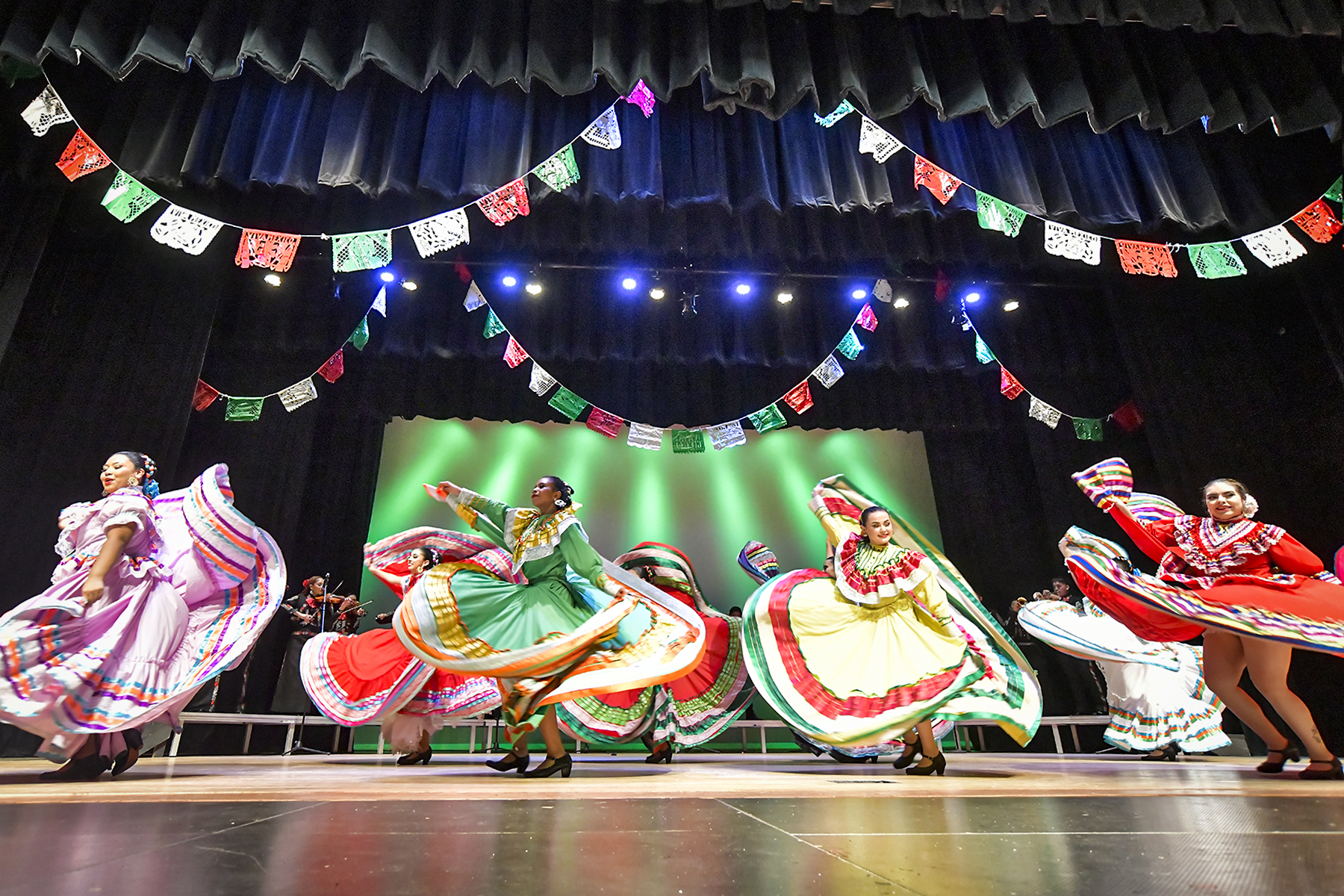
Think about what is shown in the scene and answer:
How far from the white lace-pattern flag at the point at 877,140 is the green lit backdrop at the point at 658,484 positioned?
3.57m

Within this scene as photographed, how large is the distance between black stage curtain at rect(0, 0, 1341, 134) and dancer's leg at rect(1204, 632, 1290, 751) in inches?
102

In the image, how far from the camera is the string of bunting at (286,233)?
12.2 ft

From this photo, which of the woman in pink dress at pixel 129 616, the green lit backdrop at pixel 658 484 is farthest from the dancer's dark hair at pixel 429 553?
the green lit backdrop at pixel 658 484

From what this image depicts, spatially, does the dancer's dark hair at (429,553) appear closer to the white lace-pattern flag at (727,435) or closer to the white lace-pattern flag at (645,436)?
the white lace-pattern flag at (645,436)

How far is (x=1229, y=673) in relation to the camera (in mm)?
2725

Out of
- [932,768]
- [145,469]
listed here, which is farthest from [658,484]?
[145,469]

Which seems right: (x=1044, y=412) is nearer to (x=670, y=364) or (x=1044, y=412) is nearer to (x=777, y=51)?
(x=670, y=364)

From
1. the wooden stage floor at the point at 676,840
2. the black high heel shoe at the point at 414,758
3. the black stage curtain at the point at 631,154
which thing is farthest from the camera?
the black stage curtain at the point at 631,154

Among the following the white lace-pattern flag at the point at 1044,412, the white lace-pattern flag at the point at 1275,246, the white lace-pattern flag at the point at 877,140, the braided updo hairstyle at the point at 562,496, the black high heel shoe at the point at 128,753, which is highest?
the white lace-pattern flag at the point at 877,140

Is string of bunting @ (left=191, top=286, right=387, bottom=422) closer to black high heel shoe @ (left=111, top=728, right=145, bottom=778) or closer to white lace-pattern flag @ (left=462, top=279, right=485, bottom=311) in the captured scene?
white lace-pattern flag @ (left=462, top=279, right=485, bottom=311)

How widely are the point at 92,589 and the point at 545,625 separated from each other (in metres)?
1.49

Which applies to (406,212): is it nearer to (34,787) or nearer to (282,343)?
(282,343)

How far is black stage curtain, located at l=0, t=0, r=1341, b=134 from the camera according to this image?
338cm

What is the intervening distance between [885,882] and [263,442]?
6.54 meters
